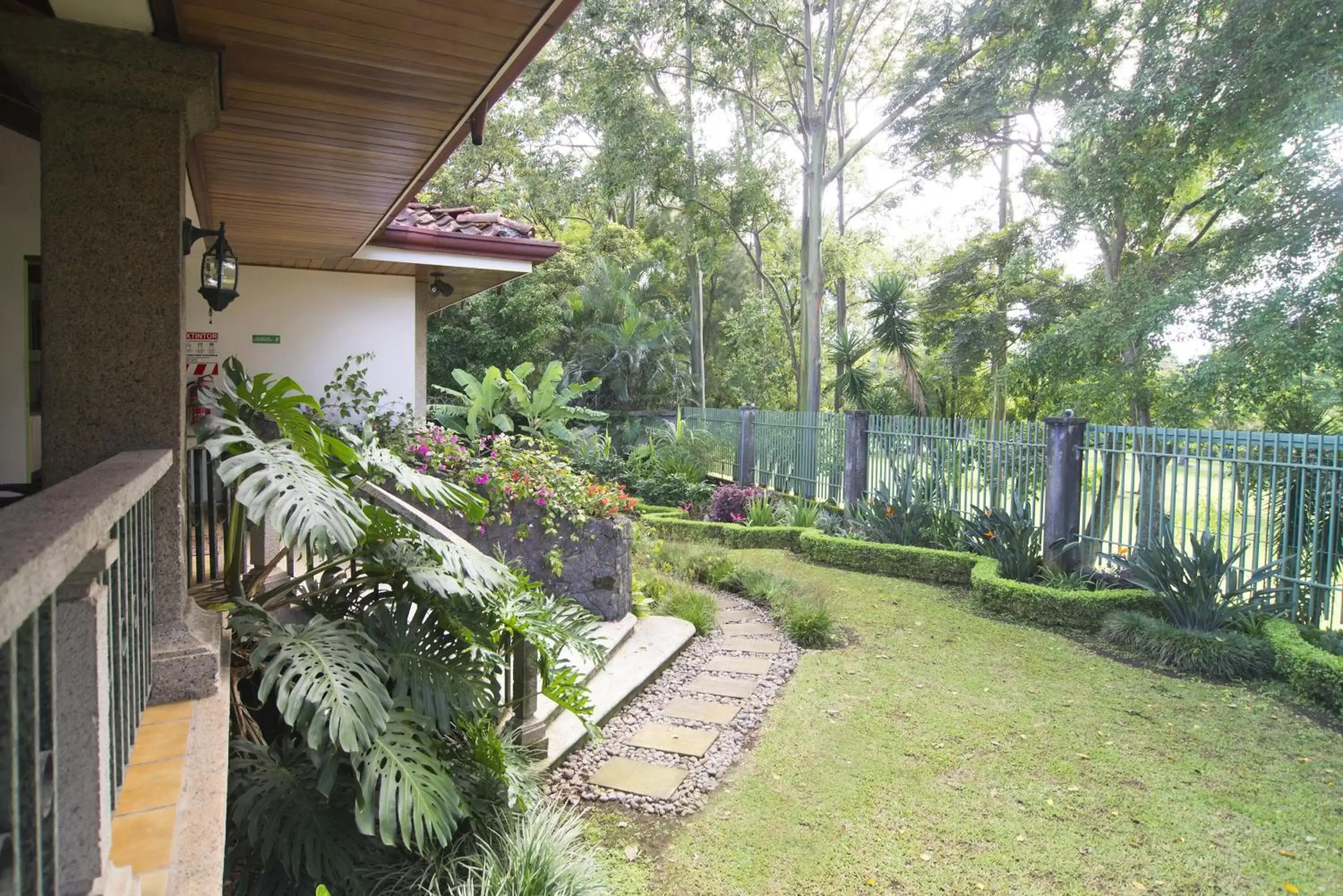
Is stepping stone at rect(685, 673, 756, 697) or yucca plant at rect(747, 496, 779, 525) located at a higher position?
yucca plant at rect(747, 496, 779, 525)

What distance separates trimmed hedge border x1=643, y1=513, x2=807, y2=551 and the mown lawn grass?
186 inches

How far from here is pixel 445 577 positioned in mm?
3020

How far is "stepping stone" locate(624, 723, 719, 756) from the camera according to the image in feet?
14.1

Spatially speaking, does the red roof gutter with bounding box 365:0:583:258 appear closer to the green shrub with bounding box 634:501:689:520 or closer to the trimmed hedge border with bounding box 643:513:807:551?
the trimmed hedge border with bounding box 643:513:807:551

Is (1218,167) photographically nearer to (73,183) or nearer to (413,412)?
(413,412)

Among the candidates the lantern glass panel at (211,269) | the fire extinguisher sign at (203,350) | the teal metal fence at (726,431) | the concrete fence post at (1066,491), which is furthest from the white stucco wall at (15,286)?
the teal metal fence at (726,431)

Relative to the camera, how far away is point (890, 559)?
902cm

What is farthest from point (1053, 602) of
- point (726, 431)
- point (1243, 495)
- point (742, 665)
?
point (726, 431)

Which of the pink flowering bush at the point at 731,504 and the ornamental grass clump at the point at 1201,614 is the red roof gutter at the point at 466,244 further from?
the ornamental grass clump at the point at 1201,614

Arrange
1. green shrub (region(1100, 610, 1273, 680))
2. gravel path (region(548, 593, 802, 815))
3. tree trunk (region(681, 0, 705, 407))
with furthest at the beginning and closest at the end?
tree trunk (region(681, 0, 705, 407))
green shrub (region(1100, 610, 1273, 680))
gravel path (region(548, 593, 802, 815))

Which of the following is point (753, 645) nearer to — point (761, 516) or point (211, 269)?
point (211, 269)

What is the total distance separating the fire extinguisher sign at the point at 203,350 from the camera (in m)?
6.84

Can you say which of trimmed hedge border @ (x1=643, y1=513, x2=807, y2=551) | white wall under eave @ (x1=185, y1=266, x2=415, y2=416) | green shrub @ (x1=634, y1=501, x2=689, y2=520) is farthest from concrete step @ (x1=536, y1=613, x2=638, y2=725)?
green shrub @ (x1=634, y1=501, x2=689, y2=520)

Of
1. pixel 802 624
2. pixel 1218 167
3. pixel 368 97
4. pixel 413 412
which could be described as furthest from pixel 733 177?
pixel 368 97
